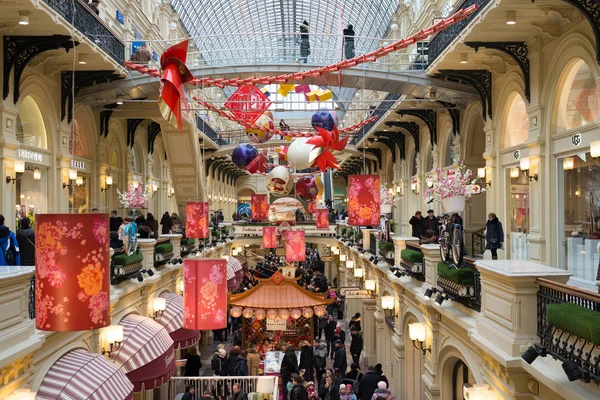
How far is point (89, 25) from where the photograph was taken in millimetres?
11555

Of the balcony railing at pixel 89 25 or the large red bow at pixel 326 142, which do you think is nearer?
the balcony railing at pixel 89 25

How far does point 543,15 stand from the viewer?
371 inches

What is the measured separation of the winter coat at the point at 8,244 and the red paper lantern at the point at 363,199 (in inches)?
240

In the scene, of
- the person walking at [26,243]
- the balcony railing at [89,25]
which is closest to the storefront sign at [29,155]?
the balcony railing at [89,25]

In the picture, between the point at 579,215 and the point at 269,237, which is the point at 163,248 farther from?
the point at 269,237

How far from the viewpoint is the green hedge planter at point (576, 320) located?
4352mm

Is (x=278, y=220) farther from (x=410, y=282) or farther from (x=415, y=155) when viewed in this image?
(x=410, y=282)

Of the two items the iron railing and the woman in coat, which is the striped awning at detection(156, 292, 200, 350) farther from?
the iron railing

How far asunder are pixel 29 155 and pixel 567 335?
1093cm

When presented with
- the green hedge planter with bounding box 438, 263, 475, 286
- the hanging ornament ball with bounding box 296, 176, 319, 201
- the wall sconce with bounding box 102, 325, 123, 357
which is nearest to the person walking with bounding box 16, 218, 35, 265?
the wall sconce with bounding box 102, 325, 123, 357

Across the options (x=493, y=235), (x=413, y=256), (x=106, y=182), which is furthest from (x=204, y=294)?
(x=106, y=182)

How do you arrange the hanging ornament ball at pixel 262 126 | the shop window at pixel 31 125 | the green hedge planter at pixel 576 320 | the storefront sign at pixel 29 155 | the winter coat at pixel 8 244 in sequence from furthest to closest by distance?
the hanging ornament ball at pixel 262 126, the shop window at pixel 31 125, the storefront sign at pixel 29 155, the winter coat at pixel 8 244, the green hedge planter at pixel 576 320

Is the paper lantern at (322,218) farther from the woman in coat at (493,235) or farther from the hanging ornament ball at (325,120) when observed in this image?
the woman in coat at (493,235)

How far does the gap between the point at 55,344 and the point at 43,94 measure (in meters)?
6.94
